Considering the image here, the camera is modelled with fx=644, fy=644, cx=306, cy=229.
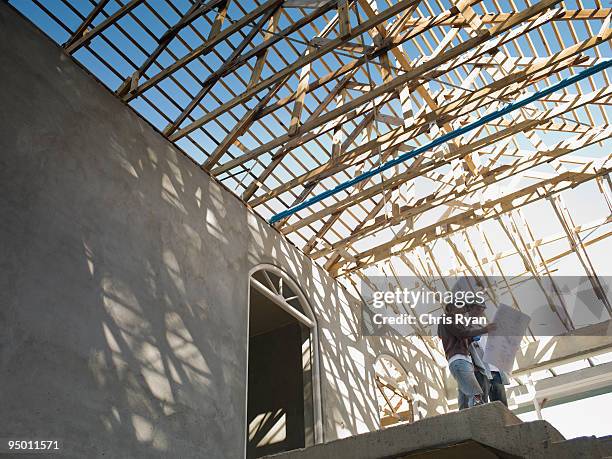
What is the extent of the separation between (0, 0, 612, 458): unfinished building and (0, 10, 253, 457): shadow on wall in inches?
1.0

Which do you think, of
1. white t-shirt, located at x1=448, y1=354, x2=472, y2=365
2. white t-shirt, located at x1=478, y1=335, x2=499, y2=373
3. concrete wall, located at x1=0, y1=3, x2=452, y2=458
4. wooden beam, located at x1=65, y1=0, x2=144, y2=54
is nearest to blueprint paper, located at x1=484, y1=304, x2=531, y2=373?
white t-shirt, located at x1=478, y1=335, x2=499, y2=373

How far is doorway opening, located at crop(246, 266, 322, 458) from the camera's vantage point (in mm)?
10773

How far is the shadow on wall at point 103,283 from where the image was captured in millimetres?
6250

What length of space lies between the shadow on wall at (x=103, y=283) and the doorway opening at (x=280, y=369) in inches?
71.5

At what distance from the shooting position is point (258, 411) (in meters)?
12.0

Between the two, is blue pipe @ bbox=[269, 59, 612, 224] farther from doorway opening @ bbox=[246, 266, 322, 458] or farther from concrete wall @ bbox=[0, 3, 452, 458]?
concrete wall @ bbox=[0, 3, 452, 458]

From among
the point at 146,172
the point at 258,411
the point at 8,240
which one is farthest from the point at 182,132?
the point at 258,411

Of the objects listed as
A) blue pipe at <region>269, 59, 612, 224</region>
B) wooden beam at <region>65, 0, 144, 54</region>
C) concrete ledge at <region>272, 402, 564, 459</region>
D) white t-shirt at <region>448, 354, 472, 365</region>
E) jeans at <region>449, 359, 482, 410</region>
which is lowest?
concrete ledge at <region>272, 402, 564, 459</region>

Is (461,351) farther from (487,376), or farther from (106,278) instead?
(106,278)

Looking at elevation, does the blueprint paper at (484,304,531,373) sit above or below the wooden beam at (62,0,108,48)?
below

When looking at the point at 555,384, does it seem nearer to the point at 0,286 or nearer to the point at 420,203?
the point at 420,203

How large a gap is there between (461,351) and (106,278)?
419 cm

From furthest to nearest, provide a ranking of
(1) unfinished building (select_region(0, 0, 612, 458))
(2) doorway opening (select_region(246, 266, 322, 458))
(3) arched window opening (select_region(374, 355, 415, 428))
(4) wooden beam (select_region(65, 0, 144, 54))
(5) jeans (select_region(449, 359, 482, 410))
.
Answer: (3) arched window opening (select_region(374, 355, 415, 428)), (2) doorway opening (select_region(246, 266, 322, 458)), (4) wooden beam (select_region(65, 0, 144, 54)), (5) jeans (select_region(449, 359, 482, 410)), (1) unfinished building (select_region(0, 0, 612, 458))

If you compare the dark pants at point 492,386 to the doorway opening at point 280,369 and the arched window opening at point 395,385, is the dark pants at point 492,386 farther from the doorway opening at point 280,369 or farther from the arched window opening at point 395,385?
the arched window opening at point 395,385
